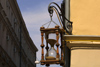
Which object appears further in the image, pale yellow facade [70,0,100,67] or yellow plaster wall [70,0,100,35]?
yellow plaster wall [70,0,100,35]

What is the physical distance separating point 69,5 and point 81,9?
1.38 feet

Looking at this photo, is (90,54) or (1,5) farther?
(1,5)

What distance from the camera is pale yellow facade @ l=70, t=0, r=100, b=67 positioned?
403 inches

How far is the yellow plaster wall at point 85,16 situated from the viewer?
10664mm

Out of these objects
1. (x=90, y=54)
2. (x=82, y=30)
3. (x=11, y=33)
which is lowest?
(x=11, y=33)

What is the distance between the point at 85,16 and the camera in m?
10.8

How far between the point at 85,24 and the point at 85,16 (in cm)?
27

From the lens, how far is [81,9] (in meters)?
10.9

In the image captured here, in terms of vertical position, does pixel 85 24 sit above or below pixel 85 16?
below

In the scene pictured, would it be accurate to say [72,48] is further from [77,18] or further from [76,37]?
[77,18]

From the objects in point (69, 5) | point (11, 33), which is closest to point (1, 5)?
point (11, 33)

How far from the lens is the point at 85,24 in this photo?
10727mm

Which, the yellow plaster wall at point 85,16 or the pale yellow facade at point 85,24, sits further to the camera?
the yellow plaster wall at point 85,16

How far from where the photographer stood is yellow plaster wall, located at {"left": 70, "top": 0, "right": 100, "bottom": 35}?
420 inches
